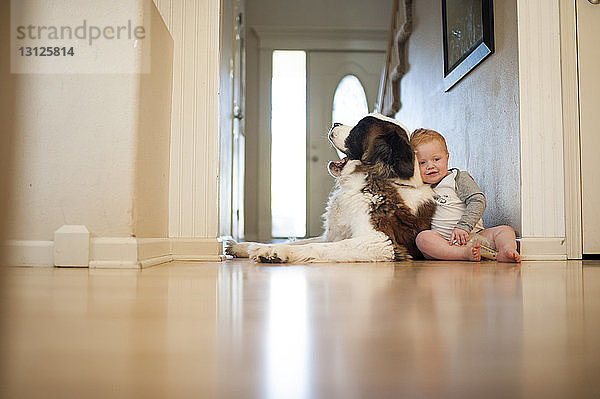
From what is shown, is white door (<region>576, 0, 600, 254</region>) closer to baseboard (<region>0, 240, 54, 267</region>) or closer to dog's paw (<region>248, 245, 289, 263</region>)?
dog's paw (<region>248, 245, 289, 263</region>)

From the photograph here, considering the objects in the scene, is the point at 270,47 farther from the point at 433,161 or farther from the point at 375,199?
the point at 375,199

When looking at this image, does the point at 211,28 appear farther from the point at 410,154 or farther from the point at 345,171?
the point at 410,154

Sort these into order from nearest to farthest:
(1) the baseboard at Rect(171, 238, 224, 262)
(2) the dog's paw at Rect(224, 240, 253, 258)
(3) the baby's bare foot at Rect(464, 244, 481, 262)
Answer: (3) the baby's bare foot at Rect(464, 244, 481, 262), (1) the baseboard at Rect(171, 238, 224, 262), (2) the dog's paw at Rect(224, 240, 253, 258)

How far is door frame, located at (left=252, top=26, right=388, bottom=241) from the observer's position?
6113 millimetres

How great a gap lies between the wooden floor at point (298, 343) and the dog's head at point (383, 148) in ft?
3.86

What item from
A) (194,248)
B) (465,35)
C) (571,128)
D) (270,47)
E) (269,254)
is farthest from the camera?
(270,47)

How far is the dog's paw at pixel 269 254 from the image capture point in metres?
1.83

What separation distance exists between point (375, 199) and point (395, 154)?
21 cm

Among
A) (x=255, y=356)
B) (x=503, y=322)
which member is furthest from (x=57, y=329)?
(x=503, y=322)

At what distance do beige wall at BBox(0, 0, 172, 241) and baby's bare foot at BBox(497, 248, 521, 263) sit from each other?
1303mm

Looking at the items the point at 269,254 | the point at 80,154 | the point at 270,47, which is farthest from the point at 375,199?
the point at 270,47

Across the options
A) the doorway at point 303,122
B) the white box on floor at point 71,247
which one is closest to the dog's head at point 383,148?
the white box on floor at point 71,247

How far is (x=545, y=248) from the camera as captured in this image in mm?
2143

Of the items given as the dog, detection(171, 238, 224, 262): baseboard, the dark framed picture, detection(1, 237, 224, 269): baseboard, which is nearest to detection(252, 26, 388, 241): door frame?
the dark framed picture
